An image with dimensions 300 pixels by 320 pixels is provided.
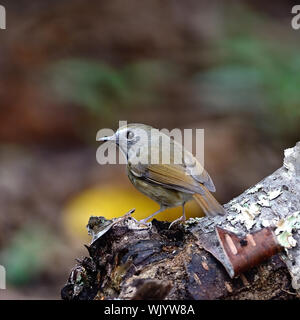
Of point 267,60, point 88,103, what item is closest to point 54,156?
point 88,103

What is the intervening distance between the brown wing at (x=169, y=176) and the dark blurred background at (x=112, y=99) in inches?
70.3

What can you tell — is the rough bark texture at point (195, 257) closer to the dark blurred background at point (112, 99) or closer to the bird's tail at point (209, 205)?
the bird's tail at point (209, 205)

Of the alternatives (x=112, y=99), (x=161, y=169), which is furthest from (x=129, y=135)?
(x=112, y=99)

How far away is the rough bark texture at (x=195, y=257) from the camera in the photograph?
230 cm

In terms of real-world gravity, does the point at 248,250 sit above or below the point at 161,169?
below

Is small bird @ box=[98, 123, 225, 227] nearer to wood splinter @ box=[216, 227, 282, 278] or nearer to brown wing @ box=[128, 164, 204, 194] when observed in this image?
brown wing @ box=[128, 164, 204, 194]

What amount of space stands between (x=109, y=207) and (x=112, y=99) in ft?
6.92

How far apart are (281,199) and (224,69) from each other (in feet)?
15.6

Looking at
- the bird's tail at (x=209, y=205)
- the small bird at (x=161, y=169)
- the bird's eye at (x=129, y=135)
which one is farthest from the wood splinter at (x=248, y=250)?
the bird's eye at (x=129, y=135)

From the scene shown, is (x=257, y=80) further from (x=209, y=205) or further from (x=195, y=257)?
(x=195, y=257)

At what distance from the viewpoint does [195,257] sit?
2432mm

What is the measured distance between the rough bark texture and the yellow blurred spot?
2280 millimetres

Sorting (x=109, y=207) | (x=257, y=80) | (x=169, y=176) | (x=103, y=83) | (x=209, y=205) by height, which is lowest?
(x=209, y=205)

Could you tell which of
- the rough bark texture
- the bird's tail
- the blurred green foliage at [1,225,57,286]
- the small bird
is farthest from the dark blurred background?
the rough bark texture
